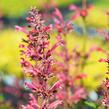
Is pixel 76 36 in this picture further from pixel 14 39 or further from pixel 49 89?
pixel 49 89

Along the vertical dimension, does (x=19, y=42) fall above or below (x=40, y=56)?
above

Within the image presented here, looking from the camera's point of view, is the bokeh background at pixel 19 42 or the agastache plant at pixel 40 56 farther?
the bokeh background at pixel 19 42

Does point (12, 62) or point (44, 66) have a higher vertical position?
point (12, 62)

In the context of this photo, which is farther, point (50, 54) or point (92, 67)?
point (92, 67)

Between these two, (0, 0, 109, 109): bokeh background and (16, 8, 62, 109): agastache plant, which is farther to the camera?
(0, 0, 109, 109): bokeh background

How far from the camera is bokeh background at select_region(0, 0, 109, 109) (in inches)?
359

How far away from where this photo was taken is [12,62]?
48.7ft

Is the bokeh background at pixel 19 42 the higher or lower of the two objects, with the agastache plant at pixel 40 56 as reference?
higher

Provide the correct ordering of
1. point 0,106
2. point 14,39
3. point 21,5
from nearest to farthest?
point 0,106
point 14,39
point 21,5

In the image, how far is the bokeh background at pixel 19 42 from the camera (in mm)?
9116

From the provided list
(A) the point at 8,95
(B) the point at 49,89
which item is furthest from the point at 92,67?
(B) the point at 49,89

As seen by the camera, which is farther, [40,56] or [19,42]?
[19,42]

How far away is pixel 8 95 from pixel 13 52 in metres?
5.02

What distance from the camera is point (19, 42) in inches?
655
